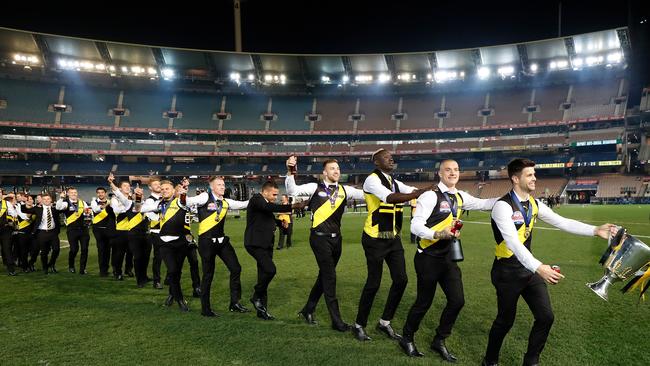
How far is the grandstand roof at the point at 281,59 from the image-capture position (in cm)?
4375

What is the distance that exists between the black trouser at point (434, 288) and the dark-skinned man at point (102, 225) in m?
7.69

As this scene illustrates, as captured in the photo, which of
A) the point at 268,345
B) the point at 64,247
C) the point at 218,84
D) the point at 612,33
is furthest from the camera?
the point at 218,84

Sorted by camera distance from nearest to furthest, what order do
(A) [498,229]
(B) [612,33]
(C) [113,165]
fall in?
(A) [498,229], (B) [612,33], (C) [113,165]

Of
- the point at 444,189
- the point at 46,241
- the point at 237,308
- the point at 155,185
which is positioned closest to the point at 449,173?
the point at 444,189

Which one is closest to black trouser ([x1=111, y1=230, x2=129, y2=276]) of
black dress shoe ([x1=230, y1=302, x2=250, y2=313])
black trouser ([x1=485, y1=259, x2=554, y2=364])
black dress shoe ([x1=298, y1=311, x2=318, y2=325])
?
black dress shoe ([x1=230, y1=302, x2=250, y2=313])

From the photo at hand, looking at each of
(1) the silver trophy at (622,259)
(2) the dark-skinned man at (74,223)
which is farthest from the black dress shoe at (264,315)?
(2) the dark-skinned man at (74,223)

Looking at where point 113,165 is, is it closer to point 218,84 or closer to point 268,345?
point 218,84

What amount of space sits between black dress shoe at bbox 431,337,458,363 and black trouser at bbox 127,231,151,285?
20.7ft

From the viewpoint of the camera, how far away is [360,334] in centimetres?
459

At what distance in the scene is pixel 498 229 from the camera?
11.6ft

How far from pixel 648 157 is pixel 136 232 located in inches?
2209

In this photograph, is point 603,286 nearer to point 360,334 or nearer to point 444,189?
point 444,189

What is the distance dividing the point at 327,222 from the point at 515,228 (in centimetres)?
232

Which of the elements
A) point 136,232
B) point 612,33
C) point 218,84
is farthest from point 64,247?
point 612,33
